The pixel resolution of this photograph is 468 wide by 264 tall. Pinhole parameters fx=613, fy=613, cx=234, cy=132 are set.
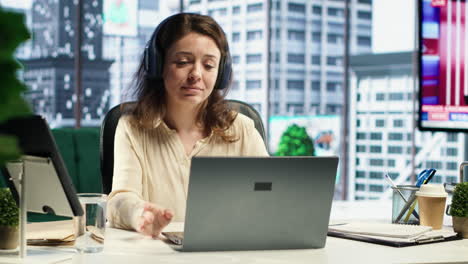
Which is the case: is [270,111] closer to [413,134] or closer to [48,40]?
[413,134]

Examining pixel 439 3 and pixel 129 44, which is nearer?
pixel 439 3

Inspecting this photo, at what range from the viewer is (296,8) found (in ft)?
21.3

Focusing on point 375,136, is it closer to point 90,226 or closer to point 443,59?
point 443,59

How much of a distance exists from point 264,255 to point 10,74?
36.2 inches

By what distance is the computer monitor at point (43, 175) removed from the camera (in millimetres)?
1069

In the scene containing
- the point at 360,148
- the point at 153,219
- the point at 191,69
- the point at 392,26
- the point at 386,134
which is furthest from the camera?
the point at 360,148

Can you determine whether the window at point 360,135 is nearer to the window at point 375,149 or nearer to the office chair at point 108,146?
the window at point 375,149

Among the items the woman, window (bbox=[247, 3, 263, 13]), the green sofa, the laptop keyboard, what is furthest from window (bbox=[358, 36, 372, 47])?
the laptop keyboard

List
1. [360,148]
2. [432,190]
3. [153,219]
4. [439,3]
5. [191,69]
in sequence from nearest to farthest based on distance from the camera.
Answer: [153,219], [432,190], [191,69], [439,3], [360,148]

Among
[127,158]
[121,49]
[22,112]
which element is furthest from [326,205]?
[121,49]

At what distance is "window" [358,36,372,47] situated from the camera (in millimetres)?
6617

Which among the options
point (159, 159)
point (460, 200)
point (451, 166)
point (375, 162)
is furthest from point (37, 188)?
point (375, 162)

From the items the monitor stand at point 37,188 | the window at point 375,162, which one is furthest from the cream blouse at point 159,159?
the window at point 375,162

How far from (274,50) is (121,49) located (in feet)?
5.24
